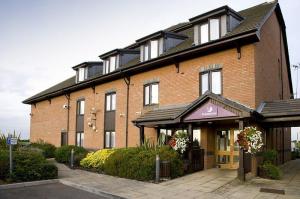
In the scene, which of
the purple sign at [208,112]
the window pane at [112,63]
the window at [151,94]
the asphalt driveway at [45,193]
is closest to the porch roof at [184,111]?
the purple sign at [208,112]

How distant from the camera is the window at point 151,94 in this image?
20.3 meters

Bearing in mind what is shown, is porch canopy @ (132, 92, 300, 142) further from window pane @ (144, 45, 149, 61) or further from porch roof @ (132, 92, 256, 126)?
window pane @ (144, 45, 149, 61)

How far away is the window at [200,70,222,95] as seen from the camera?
16.5m

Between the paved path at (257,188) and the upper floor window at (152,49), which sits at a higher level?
the upper floor window at (152,49)

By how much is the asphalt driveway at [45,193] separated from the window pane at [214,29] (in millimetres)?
10397

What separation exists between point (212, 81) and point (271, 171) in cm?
548

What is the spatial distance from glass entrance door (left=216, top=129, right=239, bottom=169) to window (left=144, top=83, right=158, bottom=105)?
A: 193 inches

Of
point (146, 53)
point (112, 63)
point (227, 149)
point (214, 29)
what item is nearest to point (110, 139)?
point (112, 63)

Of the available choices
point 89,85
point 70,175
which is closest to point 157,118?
point 70,175

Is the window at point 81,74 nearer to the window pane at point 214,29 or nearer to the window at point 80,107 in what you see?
Result: the window at point 80,107

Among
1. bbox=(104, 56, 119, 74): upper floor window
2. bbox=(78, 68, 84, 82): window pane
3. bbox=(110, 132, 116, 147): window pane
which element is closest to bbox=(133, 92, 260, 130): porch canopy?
bbox=(110, 132, 116, 147): window pane

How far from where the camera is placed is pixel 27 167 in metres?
14.4

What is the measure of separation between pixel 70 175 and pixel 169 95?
23.5 ft

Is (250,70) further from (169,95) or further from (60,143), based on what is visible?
(60,143)
